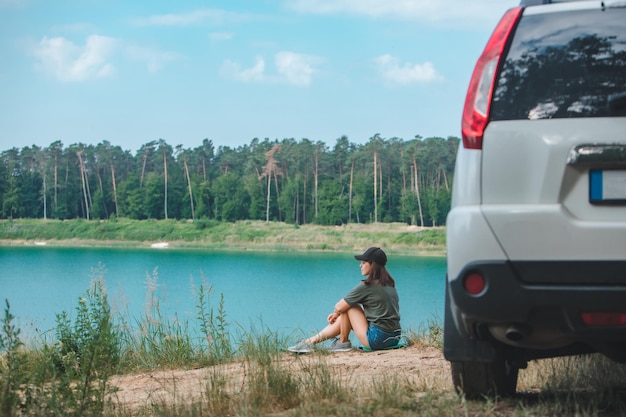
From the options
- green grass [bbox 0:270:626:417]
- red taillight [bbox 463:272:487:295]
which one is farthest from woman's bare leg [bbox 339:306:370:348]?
red taillight [bbox 463:272:487:295]

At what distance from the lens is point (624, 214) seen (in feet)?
10.8

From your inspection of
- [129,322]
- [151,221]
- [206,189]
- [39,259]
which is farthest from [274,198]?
[129,322]

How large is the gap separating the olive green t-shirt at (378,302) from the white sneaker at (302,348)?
78 centimetres

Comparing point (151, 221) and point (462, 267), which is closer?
point (462, 267)

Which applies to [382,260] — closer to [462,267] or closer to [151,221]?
[462,267]

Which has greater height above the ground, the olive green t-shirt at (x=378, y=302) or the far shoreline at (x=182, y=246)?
the olive green t-shirt at (x=378, y=302)

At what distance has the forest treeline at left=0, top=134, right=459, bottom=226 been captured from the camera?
11125cm

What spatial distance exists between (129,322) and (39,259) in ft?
229

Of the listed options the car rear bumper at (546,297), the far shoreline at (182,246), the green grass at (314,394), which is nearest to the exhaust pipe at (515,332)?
the car rear bumper at (546,297)

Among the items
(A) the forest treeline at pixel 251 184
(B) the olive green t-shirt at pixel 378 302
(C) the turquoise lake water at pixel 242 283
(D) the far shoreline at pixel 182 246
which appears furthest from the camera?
(A) the forest treeline at pixel 251 184

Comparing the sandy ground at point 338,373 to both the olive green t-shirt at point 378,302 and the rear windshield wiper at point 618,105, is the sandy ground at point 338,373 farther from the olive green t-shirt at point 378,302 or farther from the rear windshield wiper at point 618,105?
the rear windshield wiper at point 618,105

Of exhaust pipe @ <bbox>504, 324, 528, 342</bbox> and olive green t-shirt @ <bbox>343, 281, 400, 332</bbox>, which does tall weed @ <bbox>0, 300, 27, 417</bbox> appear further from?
olive green t-shirt @ <bbox>343, 281, 400, 332</bbox>

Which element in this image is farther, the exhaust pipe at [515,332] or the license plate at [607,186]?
the exhaust pipe at [515,332]

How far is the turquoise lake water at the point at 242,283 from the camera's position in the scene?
3278cm
